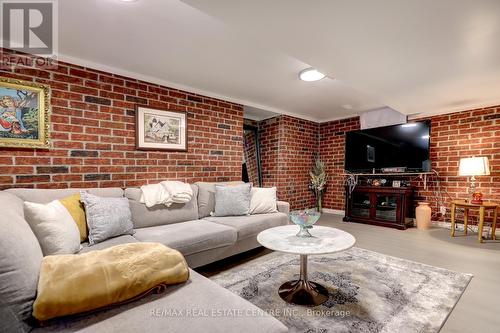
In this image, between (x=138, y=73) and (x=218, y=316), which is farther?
(x=138, y=73)

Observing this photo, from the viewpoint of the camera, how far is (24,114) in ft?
6.98

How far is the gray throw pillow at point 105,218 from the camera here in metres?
1.85

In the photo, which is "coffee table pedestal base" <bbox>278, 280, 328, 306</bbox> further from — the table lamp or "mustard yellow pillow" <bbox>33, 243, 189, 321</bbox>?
the table lamp

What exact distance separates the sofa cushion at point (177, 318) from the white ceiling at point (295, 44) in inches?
63.6

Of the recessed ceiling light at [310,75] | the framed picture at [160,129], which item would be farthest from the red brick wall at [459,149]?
the framed picture at [160,129]

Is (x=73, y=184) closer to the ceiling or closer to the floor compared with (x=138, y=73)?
closer to the floor

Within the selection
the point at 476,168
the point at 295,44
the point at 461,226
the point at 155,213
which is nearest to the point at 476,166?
the point at 476,168

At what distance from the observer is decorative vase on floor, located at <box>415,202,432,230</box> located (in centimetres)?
380

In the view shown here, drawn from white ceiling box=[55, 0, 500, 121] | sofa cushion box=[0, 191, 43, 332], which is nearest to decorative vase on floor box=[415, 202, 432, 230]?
white ceiling box=[55, 0, 500, 121]

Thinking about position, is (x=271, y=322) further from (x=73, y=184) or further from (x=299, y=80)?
(x=299, y=80)

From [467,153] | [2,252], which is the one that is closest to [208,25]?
[2,252]

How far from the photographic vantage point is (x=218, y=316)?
3.09ft

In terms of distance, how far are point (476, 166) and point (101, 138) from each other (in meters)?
4.87

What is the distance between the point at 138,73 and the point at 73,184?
4.71 feet
